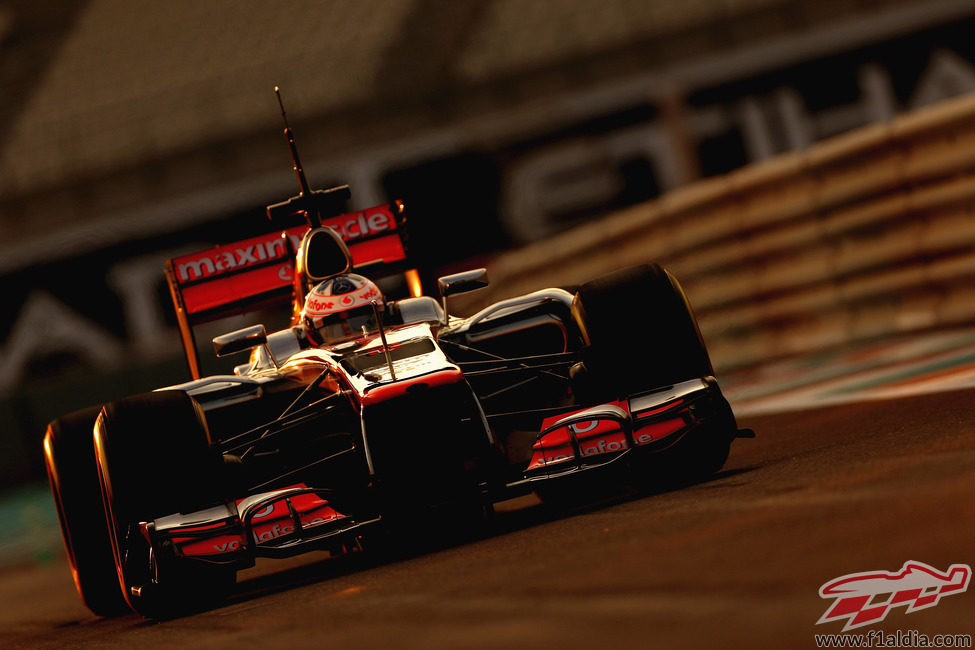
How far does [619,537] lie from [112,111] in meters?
29.1

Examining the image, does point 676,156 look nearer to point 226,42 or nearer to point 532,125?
point 532,125

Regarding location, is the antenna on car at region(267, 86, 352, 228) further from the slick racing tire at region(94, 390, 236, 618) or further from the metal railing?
the metal railing

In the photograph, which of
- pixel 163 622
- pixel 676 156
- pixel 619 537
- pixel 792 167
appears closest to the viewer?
pixel 619 537

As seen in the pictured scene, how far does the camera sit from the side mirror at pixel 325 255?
7637 mm

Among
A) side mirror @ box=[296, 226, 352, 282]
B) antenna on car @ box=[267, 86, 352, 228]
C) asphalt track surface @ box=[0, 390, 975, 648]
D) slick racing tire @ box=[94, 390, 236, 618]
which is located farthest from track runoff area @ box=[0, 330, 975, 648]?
antenna on car @ box=[267, 86, 352, 228]

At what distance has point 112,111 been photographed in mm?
32625

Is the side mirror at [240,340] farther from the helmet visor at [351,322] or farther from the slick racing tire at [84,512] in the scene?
the slick racing tire at [84,512]

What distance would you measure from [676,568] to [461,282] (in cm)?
348

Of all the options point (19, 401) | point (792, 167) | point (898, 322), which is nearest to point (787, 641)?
point (898, 322)

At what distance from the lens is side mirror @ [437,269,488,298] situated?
7477 millimetres

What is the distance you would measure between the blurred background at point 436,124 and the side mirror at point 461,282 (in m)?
18.6

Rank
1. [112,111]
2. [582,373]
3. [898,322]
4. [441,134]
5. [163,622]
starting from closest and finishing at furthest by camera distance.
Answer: [163,622] → [582,373] → [898,322] → [441,134] → [112,111]

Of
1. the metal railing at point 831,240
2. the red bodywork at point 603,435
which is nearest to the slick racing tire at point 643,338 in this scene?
the red bodywork at point 603,435

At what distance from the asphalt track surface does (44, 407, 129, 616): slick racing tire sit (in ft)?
0.67
